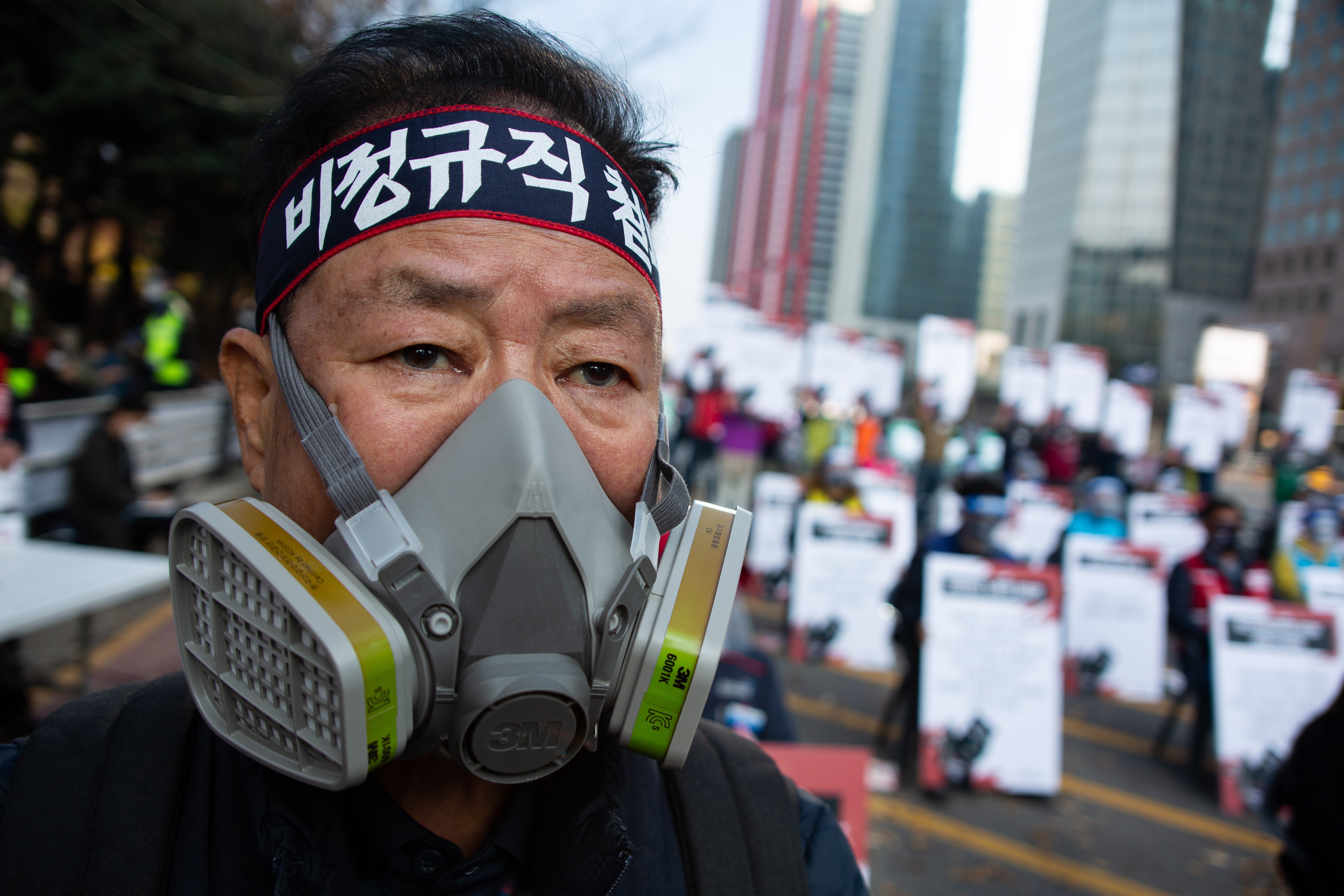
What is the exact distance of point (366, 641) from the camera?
84 cm

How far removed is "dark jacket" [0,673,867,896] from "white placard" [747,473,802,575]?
691 centimetres

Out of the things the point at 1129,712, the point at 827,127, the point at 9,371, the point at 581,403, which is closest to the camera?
the point at 581,403

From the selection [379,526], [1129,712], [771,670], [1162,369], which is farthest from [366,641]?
[1162,369]

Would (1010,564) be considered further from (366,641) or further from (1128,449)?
(1128,449)

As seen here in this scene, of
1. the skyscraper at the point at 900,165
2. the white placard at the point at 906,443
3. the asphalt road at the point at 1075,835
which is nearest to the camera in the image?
the asphalt road at the point at 1075,835

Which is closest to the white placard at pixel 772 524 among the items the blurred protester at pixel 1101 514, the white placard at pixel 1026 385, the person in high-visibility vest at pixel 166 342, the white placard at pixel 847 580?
the white placard at pixel 847 580

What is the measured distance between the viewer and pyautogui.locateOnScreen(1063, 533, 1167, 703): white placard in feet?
21.7

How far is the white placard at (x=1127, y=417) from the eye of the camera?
12.1m

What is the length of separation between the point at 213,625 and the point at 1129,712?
7251 millimetres

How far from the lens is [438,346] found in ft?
3.20

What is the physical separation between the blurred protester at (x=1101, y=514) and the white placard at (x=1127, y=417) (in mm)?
4836

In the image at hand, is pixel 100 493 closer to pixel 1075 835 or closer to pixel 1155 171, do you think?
pixel 1075 835

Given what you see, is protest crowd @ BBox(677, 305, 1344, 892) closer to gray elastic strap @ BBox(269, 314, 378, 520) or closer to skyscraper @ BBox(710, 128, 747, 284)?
gray elastic strap @ BBox(269, 314, 378, 520)

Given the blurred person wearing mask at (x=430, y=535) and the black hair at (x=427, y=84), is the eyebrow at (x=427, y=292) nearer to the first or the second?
the blurred person wearing mask at (x=430, y=535)
